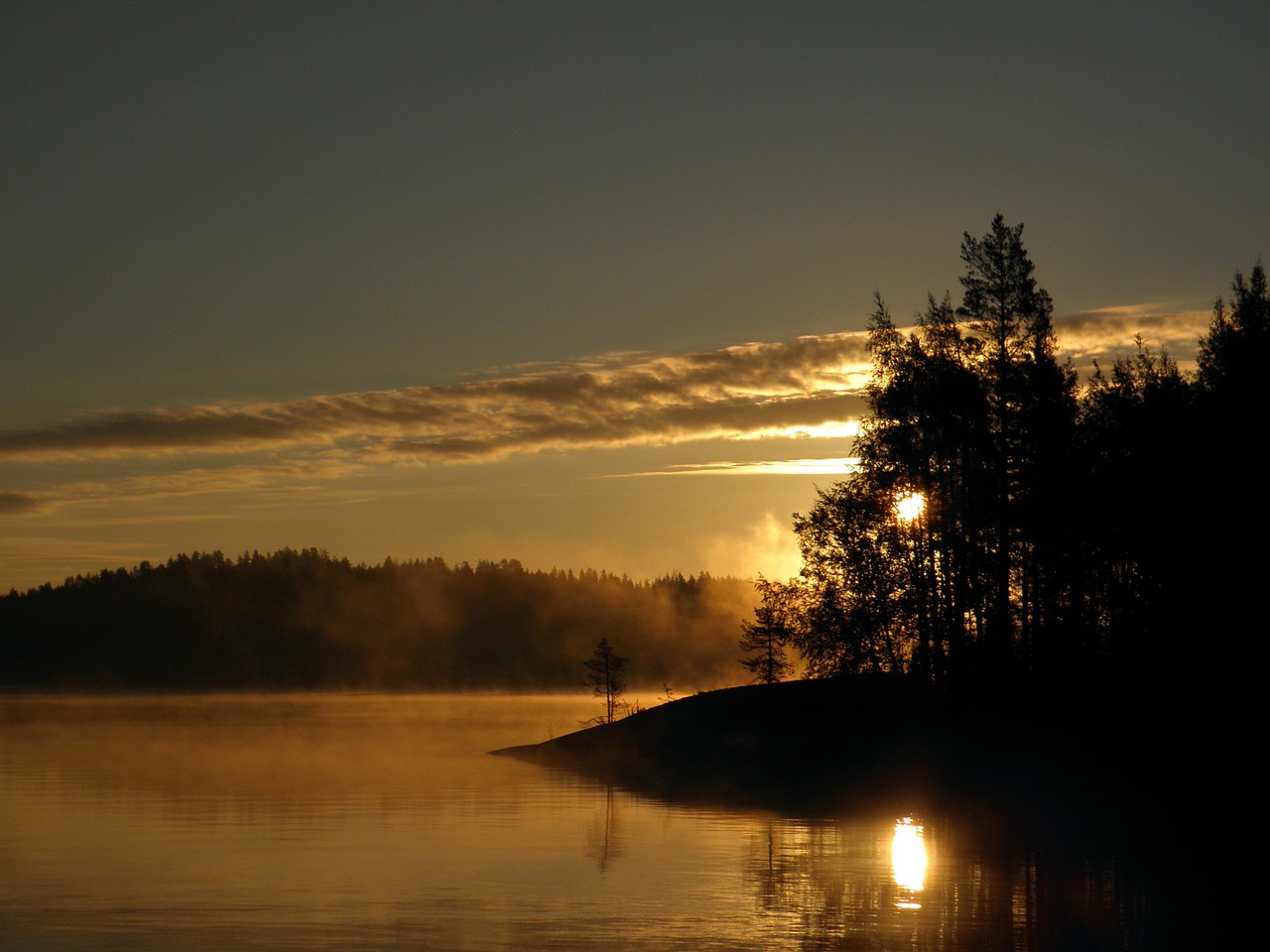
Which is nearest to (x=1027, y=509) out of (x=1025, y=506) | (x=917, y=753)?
(x=1025, y=506)

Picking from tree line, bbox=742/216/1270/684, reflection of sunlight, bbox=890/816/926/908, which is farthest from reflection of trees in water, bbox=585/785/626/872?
tree line, bbox=742/216/1270/684

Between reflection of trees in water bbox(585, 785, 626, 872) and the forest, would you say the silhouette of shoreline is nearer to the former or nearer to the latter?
the forest

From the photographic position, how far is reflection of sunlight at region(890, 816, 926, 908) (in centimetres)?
2914

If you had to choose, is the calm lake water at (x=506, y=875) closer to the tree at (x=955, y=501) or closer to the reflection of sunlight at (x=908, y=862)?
the reflection of sunlight at (x=908, y=862)

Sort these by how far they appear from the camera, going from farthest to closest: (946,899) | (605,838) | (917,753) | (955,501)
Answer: (955,501), (917,753), (605,838), (946,899)

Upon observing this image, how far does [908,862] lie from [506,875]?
10.2m

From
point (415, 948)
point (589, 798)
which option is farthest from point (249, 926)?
point (589, 798)

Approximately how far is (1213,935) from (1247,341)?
2997 centimetres

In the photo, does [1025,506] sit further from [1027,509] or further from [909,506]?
[909,506]

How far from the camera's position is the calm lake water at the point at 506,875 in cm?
2505

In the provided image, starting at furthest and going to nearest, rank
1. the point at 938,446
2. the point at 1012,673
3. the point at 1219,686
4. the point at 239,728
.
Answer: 1. the point at 239,728
2. the point at 938,446
3. the point at 1012,673
4. the point at 1219,686

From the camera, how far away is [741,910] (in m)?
27.5

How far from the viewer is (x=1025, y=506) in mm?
55406

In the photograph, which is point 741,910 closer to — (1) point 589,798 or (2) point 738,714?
(1) point 589,798
